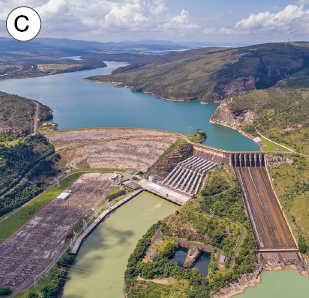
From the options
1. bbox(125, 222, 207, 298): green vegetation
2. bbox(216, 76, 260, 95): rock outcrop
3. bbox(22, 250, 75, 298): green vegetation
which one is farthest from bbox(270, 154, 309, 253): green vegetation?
bbox(216, 76, 260, 95): rock outcrop

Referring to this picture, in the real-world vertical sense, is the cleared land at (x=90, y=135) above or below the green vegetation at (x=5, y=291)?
above

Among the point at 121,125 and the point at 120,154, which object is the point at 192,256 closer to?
the point at 120,154

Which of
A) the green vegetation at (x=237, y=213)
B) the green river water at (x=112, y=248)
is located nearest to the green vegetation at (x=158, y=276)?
the green river water at (x=112, y=248)

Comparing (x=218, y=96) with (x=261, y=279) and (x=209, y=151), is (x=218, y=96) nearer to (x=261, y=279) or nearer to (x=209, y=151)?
(x=209, y=151)

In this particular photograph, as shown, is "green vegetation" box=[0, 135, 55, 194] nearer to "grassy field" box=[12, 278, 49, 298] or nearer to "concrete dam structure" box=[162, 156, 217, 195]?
"grassy field" box=[12, 278, 49, 298]

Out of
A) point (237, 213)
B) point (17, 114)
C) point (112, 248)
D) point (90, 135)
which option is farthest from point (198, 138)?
point (17, 114)

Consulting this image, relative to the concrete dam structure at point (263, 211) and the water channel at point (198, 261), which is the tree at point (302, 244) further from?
the water channel at point (198, 261)
